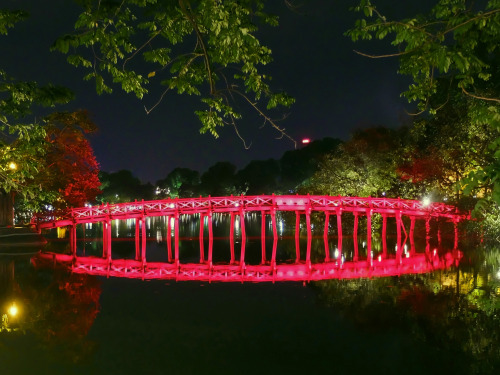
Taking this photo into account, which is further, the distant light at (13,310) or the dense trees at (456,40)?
the distant light at (13,310)

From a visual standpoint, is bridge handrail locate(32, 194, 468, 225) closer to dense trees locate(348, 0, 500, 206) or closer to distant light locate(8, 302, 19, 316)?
distant light locate(8, 302, 19, 316)

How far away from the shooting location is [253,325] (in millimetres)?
11703

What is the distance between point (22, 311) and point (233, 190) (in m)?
83.7

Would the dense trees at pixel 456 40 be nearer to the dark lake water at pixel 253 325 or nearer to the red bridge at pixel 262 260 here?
the dark lake water at pixel 253 325

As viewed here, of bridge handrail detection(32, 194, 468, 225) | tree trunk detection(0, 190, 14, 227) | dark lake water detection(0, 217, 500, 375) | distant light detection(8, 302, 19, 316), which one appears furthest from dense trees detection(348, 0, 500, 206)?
tree trunk detection(0, 190, 14, 227)

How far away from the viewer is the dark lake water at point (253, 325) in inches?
342

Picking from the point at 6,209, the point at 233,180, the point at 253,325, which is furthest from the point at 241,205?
the point at 233,180

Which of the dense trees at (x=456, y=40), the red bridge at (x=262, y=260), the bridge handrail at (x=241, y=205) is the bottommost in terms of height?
the red bridge at (x=262, y=260)

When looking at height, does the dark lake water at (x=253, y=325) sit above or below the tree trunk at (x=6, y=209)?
below

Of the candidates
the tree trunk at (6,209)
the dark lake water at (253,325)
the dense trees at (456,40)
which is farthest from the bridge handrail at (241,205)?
the dense trees at (456,40)

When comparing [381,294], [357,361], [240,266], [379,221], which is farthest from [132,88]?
[379,221]

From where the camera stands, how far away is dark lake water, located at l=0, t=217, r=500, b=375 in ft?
28.5

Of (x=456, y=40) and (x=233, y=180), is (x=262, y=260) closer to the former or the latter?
(x=456, y=40)

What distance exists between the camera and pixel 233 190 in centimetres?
9625
